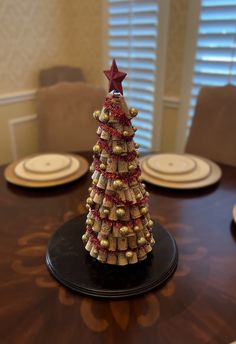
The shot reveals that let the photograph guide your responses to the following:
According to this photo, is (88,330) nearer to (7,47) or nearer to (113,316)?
(113,316)

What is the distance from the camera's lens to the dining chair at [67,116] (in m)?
1.66

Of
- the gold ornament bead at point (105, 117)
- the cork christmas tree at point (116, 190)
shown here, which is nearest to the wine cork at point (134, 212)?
the cork christmas tree at point (116, 190)

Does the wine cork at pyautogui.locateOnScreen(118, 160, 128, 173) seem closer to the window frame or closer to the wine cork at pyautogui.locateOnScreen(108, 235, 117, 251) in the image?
the wine cork at pyautogui.locateOnScreen(108, 235, 117, 251)

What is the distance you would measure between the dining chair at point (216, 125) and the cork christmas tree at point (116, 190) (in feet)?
3.19

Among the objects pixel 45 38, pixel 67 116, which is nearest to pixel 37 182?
pixel 67 116

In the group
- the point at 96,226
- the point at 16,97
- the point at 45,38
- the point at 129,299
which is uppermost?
the point at 45,38

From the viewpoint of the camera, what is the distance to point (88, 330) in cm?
57

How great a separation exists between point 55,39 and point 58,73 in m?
0.27

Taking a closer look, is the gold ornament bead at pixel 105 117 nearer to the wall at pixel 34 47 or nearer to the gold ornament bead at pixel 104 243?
the gold ornament bead at pixel 104 243

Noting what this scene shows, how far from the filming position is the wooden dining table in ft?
1.87

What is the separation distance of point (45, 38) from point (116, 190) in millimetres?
1938

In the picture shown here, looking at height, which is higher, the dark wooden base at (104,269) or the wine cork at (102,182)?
the wine cork at (102,182)

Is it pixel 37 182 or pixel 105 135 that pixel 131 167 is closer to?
pixel 105 135

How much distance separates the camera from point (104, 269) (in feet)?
2.34
